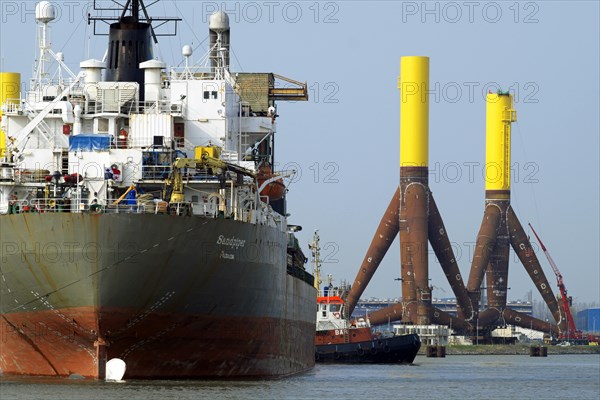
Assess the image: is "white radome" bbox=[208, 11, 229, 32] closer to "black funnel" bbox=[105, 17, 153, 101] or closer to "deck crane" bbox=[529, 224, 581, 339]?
"black funnel" bbox=[105, 17, 153, 101]

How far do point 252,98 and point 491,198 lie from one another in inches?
Result: 2590

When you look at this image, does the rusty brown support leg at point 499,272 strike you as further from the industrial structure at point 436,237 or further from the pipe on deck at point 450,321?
the pipe on deck at point 450,321

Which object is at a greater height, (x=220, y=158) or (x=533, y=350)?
(x=220, y=158)

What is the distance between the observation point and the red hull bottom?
41062mm

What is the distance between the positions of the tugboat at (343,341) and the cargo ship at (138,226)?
21.4 meters

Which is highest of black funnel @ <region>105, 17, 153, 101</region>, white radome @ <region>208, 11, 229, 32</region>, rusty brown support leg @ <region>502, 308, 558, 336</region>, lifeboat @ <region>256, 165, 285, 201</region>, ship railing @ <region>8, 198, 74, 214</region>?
white radome @ <region>208, 11, 229, 32</region>

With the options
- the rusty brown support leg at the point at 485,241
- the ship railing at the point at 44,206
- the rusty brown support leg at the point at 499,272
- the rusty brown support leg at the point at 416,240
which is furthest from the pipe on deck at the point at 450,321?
the ship railing at the point at 44,206

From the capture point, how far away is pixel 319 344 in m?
76.1

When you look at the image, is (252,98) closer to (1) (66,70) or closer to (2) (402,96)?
(1) (66,70)

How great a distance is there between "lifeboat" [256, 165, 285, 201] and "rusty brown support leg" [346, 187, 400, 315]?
211ft

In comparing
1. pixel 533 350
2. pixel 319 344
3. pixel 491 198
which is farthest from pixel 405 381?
pixel 491 198

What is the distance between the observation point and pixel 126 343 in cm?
4141

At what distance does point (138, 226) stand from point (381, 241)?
8017 cm

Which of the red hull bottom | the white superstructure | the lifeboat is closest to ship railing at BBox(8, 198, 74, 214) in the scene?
the white superstructure
